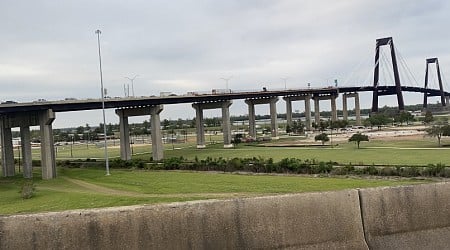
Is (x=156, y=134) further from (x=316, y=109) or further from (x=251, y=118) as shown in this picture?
(x=316, y=109)

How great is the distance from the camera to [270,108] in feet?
434

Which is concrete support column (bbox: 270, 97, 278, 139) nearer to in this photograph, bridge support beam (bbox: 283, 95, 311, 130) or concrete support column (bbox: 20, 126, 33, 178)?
bridge support beam (bbox: 283, 95, 311, 130)

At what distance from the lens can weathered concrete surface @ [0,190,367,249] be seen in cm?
563

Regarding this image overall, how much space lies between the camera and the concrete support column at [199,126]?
104312 mm

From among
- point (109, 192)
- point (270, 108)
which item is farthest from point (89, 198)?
point (270, 108)

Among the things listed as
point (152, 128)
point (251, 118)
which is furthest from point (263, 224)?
point (251, 118)

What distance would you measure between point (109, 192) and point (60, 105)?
102 feet

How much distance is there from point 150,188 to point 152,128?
145ft

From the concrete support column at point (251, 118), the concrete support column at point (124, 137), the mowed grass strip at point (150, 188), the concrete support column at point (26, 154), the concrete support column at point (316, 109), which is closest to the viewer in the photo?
the mowed grass strip at point (150, 188)

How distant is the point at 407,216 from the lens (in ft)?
23.4

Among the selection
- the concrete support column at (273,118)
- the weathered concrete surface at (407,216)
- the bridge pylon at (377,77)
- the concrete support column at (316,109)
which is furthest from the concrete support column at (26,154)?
the bridge pylon at (377,77)

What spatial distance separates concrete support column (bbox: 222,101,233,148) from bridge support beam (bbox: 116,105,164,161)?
20050mm

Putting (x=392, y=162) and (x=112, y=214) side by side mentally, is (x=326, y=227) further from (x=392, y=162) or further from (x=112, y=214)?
(x=392, y=162)

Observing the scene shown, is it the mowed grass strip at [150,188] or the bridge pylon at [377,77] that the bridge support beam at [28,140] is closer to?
the mowed grass strip at [150,188]
